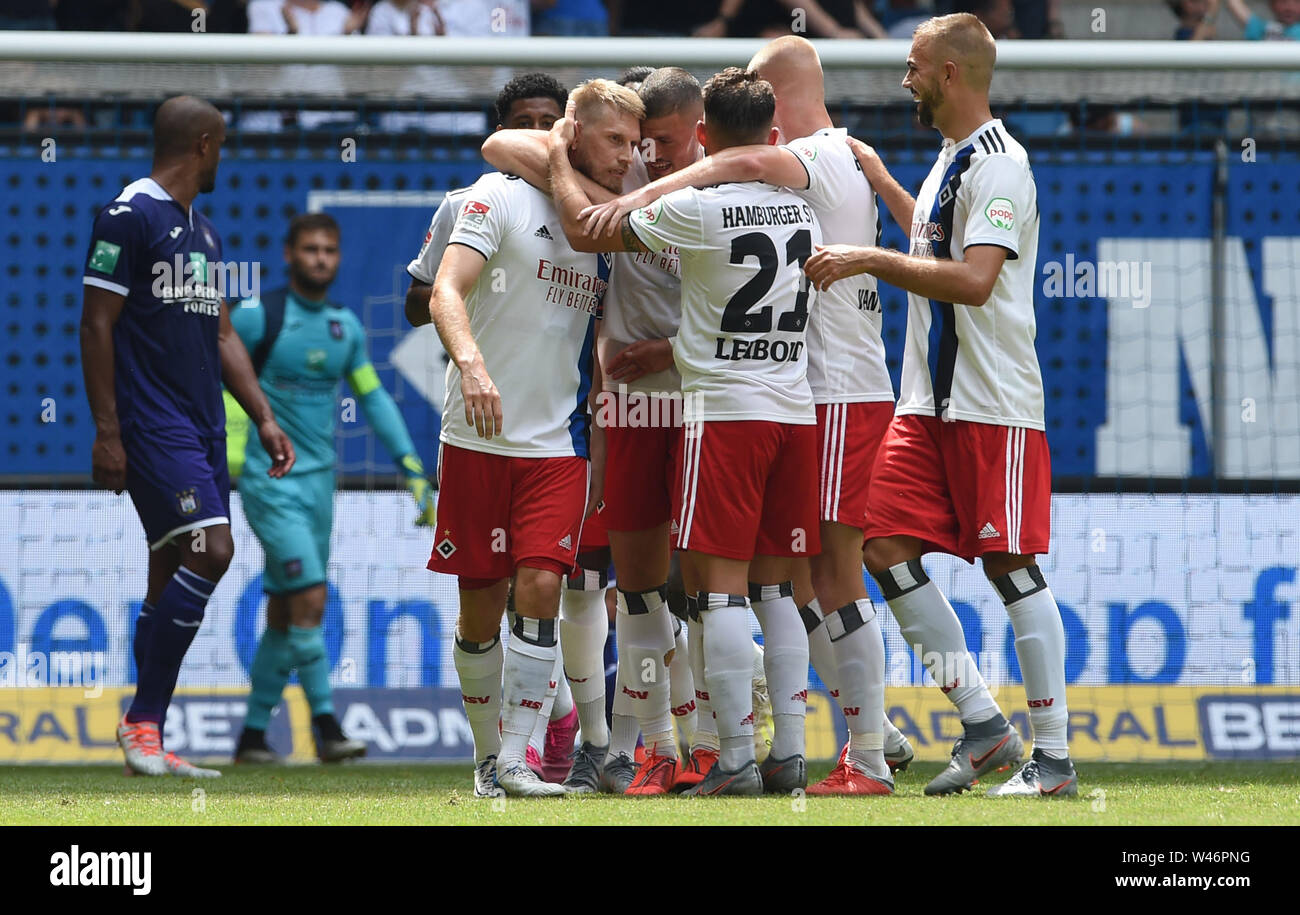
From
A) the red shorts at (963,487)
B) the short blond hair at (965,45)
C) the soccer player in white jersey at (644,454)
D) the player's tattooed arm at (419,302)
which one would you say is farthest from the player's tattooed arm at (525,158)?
the red shorts at (963,487)

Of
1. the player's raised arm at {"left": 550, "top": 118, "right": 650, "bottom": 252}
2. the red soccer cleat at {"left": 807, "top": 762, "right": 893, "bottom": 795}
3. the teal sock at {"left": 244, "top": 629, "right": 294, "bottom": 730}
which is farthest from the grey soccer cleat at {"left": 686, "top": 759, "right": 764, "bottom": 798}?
the teal sock at {"left": 244, "top": 629, "right": 294, "bottom": 730}

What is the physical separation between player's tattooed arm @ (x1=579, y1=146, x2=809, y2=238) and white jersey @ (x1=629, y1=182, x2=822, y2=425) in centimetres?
4

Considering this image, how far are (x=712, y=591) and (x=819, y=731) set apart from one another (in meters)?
2.86

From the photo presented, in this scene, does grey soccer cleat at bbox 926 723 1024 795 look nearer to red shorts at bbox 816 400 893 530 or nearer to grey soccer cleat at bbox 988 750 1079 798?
grey soccer cleat at bbox 988 750 1079 798

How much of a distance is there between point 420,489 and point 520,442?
8.29 ft

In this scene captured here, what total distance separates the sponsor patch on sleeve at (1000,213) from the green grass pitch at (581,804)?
1.61m

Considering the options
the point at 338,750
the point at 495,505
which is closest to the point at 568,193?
the point at 495,505

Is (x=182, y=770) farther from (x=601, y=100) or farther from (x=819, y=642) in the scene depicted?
(x=601, y=100)

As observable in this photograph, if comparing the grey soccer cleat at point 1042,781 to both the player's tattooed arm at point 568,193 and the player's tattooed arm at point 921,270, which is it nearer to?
the player's tattooed arm at point 921,270

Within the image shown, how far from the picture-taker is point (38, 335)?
8297mm

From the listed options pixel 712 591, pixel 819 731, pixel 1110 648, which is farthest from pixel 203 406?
pixel 1110 648

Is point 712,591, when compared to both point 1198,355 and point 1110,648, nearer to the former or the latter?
point 1110,648

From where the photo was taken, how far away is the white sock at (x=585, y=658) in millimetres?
5316

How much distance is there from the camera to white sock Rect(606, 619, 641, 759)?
520 cm
